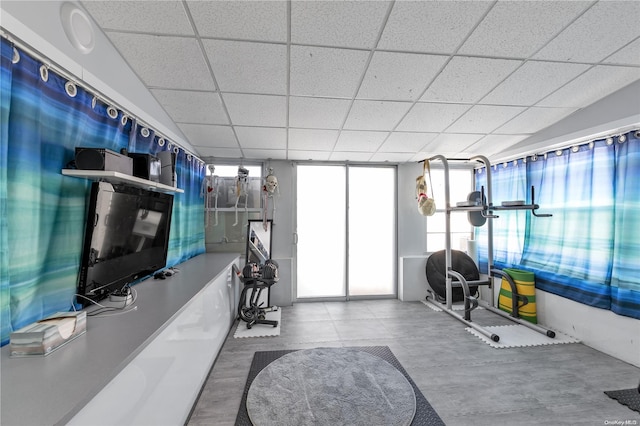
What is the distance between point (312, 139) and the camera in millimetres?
3152

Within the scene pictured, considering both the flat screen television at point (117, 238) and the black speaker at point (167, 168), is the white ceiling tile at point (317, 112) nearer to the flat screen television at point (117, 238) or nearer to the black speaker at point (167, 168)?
the black speaker at point (167, 168)

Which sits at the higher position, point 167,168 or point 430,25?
point 430,25

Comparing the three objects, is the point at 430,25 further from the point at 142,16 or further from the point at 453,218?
the point at 453,218

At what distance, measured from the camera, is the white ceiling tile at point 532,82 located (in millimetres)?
2008

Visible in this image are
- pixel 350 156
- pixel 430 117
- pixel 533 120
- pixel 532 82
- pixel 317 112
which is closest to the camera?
pixel 532 82

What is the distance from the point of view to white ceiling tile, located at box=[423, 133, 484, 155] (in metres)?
3.15

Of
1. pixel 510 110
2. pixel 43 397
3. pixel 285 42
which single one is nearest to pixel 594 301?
pixel 510 110

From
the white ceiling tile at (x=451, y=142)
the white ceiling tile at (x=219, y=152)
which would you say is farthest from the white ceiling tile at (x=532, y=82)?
the white ceiling tile at (x=219, y=152)

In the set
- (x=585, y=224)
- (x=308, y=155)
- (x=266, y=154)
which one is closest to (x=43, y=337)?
(x=266, y=154)

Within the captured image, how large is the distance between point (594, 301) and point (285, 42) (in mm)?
3933

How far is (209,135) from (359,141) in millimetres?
1908

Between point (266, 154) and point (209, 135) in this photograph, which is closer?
point (209, 135)

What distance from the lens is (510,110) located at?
2602 mm

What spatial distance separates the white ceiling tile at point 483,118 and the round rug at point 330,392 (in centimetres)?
274
